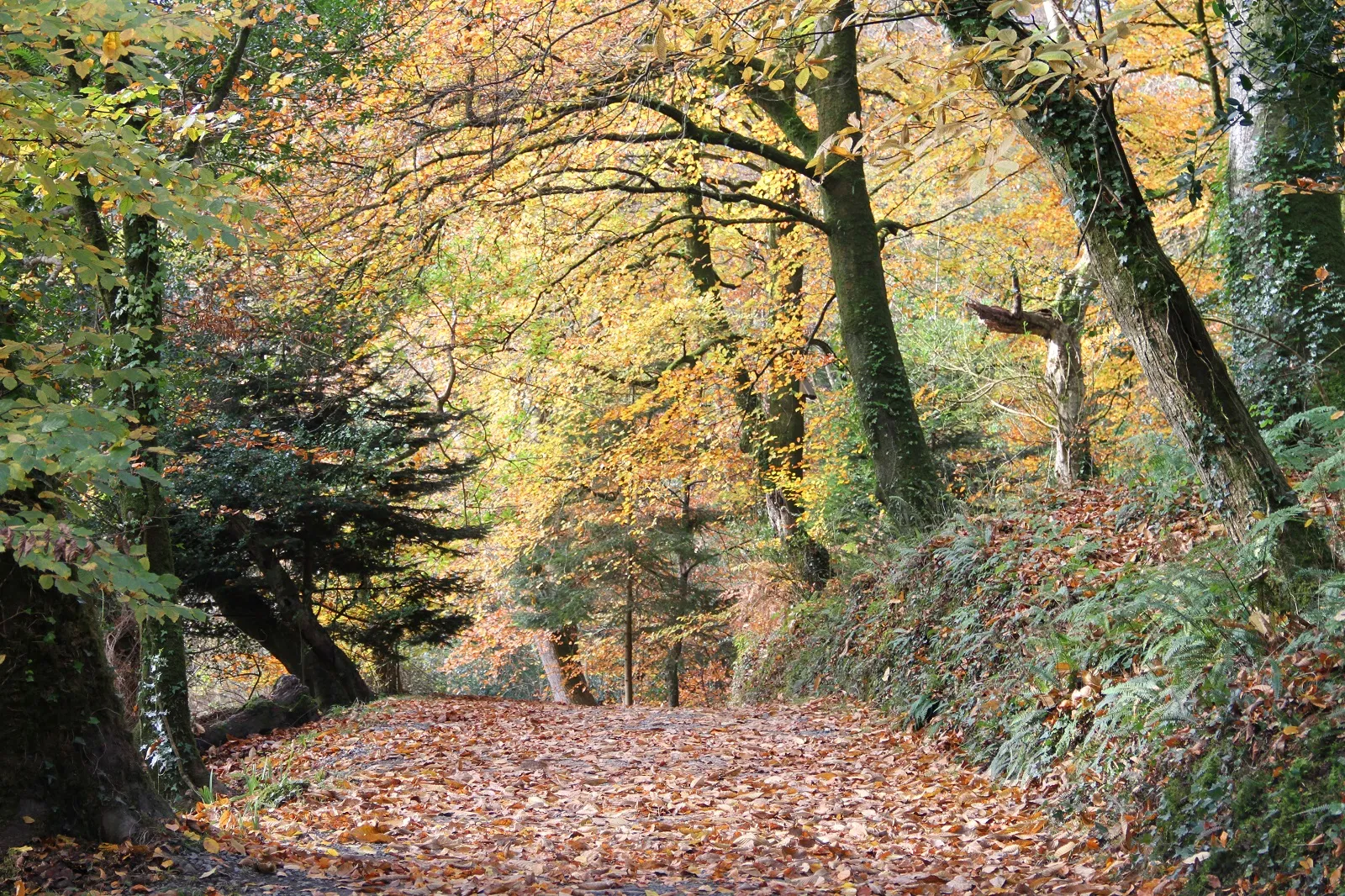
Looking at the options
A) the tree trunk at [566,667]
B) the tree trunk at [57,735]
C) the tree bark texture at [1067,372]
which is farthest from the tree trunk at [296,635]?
the tree bark texture at [1067,372]

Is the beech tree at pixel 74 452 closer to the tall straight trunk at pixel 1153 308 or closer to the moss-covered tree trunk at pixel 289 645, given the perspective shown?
the tall straight trunk at pixel 1153 308

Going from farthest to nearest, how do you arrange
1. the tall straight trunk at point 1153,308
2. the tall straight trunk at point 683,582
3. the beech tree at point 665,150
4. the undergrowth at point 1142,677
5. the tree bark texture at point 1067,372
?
the tall straight trunk at point 683,582
the tree bark texture at point 1067,372
the beech tree at point 665,150
the tall straight trunk at point 1153,308
the undergrowth at point 1142,677

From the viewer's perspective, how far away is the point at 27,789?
4.23m

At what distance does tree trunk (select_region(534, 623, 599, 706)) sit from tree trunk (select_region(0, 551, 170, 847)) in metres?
18.1

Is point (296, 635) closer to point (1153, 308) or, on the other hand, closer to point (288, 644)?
point (288, 644)

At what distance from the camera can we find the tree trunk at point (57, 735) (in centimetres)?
425

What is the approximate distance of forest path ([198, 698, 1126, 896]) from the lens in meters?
4.81

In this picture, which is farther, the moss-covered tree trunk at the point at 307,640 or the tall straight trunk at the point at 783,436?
the tall straight trunk at the point at 783,436

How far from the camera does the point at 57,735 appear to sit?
4.38m

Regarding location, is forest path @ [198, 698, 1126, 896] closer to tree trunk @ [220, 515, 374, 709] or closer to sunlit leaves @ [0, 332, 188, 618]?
sunlit leaves @ [0, 332, 188, 618]

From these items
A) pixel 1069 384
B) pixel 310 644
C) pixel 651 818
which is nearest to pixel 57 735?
pixel 651 818

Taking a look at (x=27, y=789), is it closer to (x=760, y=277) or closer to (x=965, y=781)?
(x=965, y=781)

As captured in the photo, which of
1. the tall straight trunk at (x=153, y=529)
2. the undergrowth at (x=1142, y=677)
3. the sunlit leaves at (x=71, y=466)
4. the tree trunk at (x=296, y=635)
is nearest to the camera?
the sunlit leaves at (x=71, y=466)

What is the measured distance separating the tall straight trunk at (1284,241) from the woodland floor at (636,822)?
12.1 feet
